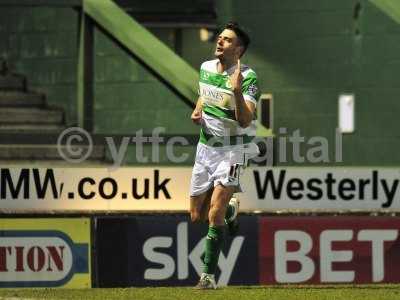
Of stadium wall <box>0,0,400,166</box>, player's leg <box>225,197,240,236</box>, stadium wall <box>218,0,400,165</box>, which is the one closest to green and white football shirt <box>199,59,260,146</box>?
player's leg <box>225,197,240,236</box>

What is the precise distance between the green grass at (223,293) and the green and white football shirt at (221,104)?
1.13m

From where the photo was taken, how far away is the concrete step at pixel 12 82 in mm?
17234

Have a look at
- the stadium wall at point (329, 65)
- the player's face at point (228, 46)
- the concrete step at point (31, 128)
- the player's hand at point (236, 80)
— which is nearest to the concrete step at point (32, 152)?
the concrete step at point (31, 128)

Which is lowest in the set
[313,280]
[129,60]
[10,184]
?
[313,280]

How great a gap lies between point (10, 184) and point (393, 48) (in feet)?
19.5

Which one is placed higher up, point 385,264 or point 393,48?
point 393,48

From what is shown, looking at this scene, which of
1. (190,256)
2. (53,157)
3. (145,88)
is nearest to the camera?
(190,256)

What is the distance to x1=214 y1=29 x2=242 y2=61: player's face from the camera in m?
10.4

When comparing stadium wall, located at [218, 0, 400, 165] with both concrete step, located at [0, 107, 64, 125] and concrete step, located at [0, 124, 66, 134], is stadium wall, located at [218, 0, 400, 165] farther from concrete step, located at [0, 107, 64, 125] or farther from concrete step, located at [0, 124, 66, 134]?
concrete step, located at [0, 124, 66, 134]

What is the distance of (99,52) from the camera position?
17.2m

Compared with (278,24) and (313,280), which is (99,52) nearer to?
(278,24)

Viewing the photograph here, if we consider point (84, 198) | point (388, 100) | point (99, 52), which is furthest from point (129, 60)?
point (84, 198)

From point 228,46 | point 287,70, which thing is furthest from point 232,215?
point 287,70

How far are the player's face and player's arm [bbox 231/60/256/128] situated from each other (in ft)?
0.32
